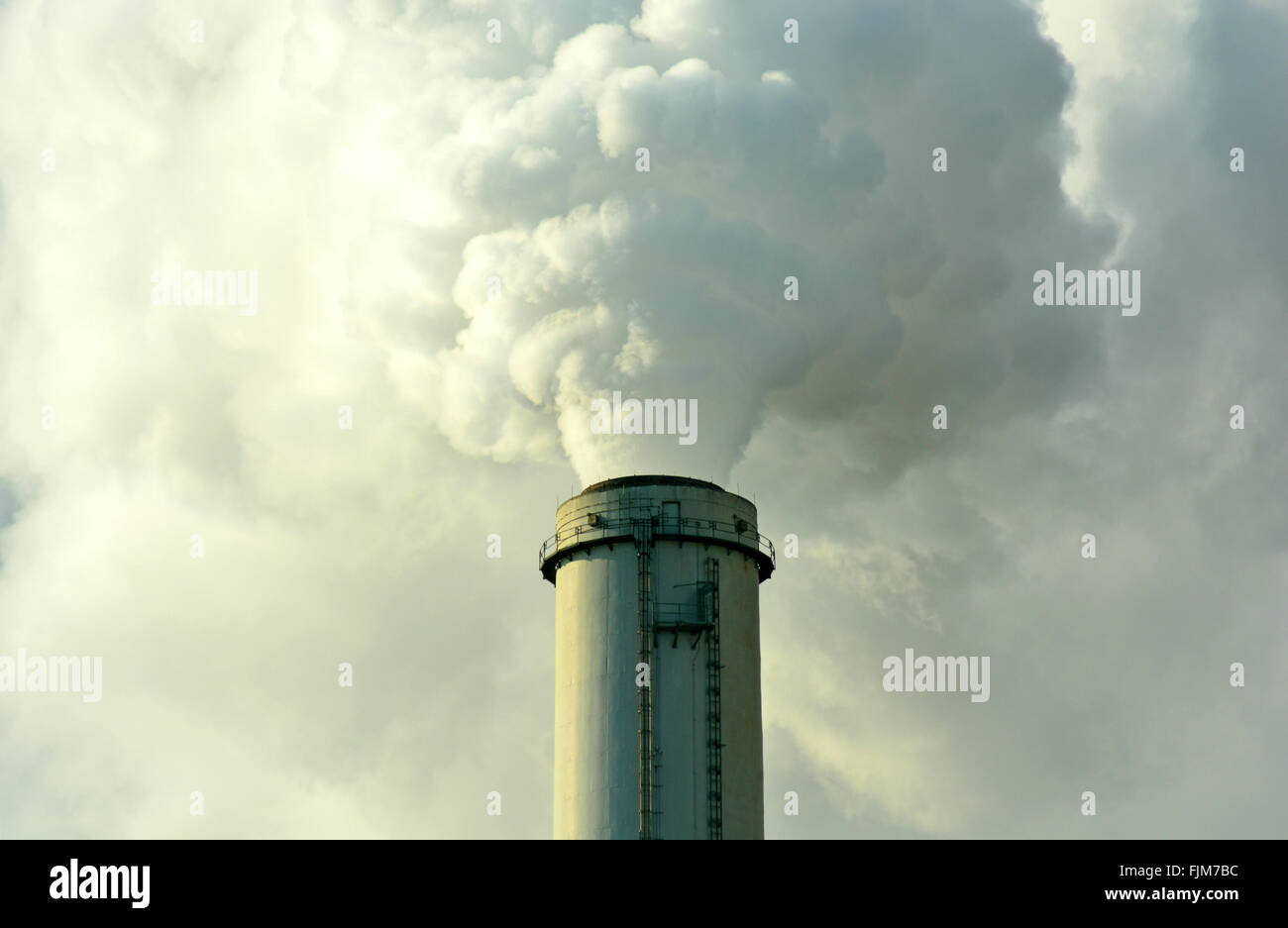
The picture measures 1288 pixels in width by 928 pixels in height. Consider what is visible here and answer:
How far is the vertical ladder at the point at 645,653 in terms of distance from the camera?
61.7 meters

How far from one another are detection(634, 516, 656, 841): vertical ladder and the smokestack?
3 cm

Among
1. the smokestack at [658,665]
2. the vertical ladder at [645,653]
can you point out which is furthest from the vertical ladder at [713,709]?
the vertical ladder at [645,653]

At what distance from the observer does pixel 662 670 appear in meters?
63.3

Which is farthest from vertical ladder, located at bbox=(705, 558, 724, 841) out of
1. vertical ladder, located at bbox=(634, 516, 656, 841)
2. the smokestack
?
vertical ladder, located at bbox=(634, 516, 656, 841)

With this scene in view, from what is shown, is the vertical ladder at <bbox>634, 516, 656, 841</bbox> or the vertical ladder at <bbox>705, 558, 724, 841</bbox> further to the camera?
the vertical ladder at <bbox>705, 558, 724, 841</bbox>

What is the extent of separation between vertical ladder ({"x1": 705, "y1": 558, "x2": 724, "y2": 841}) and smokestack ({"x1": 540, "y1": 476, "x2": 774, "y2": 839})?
41 millimetres

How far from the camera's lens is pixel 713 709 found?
6319 cm

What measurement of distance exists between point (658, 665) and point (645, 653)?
2.01 ft

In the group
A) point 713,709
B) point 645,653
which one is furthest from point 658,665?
point 713,709

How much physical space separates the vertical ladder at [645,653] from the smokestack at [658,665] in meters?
0.03

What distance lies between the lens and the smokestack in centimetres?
6222

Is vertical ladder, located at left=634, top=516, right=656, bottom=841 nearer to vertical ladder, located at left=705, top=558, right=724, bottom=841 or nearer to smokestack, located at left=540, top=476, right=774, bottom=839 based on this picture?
smokestack, located at left=540, top=476, right=774, bottom=839
